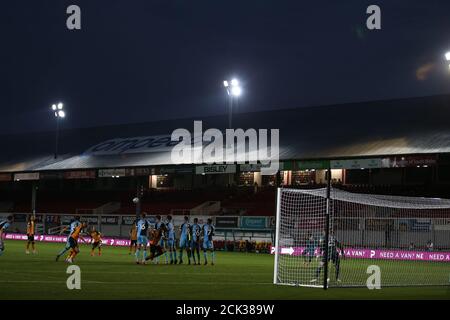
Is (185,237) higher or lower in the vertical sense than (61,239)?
higher

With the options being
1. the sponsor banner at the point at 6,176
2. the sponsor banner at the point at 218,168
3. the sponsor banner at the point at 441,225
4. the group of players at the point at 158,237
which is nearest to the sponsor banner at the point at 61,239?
the sponsor banner at the point at 218,168

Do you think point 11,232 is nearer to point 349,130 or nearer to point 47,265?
point 349,130

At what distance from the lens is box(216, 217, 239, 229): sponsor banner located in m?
49.2

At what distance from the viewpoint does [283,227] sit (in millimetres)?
34688

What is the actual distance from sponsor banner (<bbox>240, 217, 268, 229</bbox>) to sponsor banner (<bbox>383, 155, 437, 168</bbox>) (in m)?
9.40

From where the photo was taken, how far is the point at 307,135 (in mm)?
53656

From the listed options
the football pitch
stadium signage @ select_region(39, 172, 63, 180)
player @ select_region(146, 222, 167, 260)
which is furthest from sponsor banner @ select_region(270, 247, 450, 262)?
stadium signage @ select_region(39, 172, 63, 180)

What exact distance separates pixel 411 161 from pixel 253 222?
11.9m

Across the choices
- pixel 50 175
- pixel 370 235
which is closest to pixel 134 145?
pixel 50 175

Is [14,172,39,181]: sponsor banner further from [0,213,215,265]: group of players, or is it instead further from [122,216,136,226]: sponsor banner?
[0,213,215,265]: group of players

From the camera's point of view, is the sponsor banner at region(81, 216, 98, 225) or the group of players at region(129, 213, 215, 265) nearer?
the group of players at region(129, 213, 215, 265)

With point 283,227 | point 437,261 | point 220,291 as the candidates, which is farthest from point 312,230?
point 220,291

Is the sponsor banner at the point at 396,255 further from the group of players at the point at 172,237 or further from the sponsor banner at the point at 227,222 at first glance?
the sponsor banner at the point at 227,222

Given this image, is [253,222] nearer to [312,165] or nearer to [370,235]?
[312,165]
